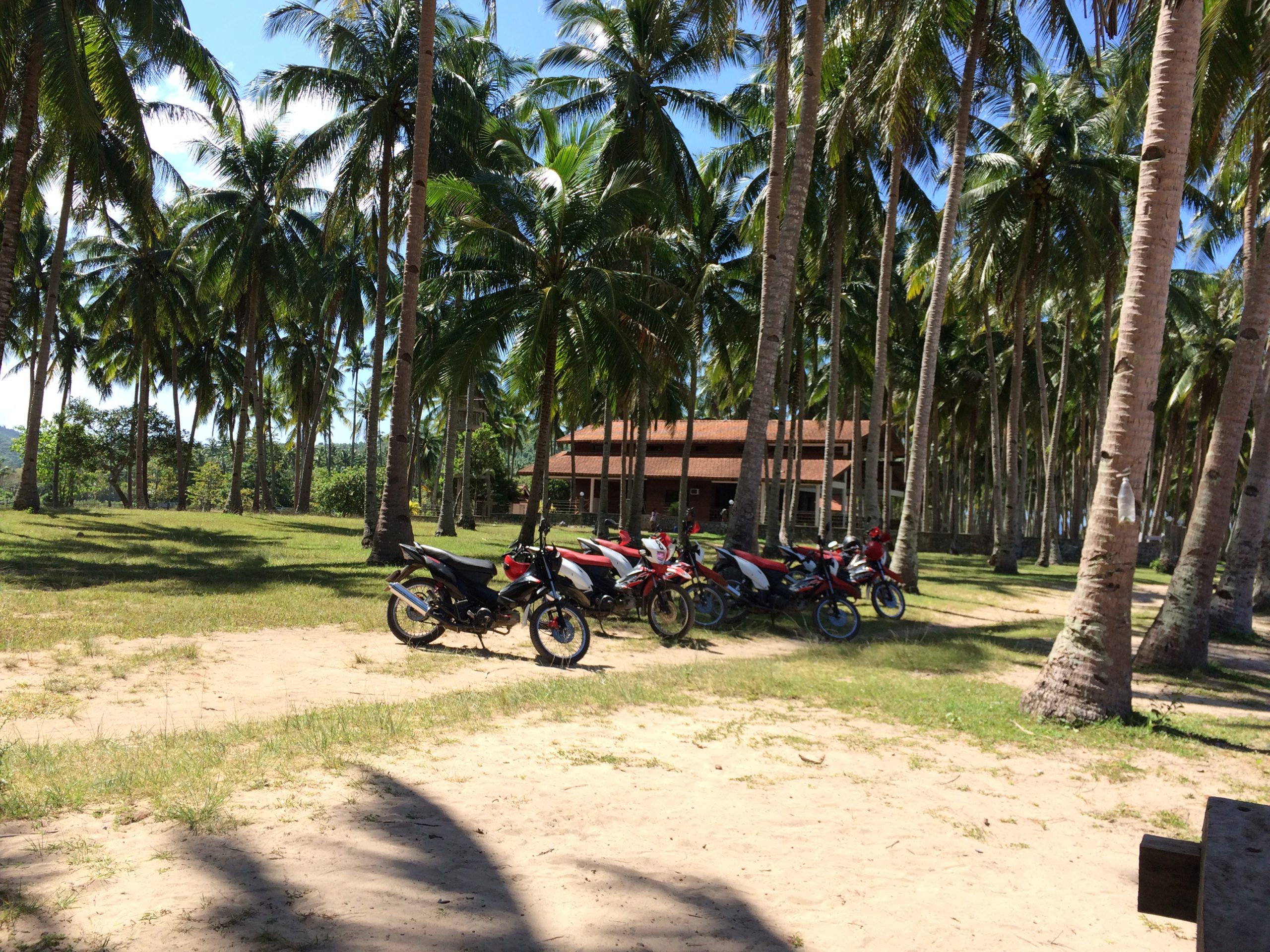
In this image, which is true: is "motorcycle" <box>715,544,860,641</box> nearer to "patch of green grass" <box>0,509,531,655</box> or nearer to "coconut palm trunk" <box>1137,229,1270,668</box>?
"coconut palm trunk" <box>1137,229,1270,668</box>

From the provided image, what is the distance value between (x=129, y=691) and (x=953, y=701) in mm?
6438

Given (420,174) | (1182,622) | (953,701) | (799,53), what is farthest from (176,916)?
(799,53)

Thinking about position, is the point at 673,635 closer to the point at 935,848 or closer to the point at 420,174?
the point at 935,848

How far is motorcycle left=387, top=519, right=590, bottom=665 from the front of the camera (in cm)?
862

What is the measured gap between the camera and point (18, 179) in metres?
15.6

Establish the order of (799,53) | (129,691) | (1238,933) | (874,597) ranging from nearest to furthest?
(1238,933) < (129,691) < (874,597) < (799,53)

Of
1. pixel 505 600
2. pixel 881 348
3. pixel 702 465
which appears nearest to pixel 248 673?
pixel 505 600

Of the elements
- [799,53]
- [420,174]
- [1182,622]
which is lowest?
[1182,622]

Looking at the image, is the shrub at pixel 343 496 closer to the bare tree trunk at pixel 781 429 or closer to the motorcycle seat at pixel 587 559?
the bare tree trunk at pixel 781 429

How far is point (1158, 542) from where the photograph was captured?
4159cm

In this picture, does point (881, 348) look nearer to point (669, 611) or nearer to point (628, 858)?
point (669, 611)

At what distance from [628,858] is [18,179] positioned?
686 inches

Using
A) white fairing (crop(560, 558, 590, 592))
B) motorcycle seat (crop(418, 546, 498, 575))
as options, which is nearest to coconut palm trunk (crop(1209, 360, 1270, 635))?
white fairing (crop(560, 558, 590, 592))

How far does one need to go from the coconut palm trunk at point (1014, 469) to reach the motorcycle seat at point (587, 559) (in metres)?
17.6
